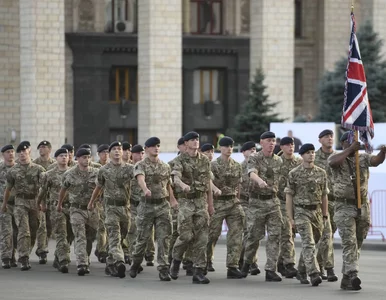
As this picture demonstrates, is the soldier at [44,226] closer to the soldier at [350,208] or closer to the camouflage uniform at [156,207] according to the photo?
the camouflage uniform at [156,207]

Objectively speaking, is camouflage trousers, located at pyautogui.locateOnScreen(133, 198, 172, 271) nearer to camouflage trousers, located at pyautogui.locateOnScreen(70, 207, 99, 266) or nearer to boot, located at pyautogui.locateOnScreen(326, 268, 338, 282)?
camouflage trousers, located at pyautogui.locateOnScreen(70, 207, 99, 266)

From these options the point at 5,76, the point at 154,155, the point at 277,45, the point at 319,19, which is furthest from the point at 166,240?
the point at 319,19

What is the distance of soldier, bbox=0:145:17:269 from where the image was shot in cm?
2352

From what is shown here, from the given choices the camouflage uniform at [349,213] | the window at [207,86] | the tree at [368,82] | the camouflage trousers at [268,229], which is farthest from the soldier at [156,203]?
the window at [207,86]

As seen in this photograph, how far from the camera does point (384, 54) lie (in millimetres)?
50906

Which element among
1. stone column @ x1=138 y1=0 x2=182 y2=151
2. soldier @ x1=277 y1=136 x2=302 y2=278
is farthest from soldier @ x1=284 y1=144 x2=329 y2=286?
stone column @ x1=138 y1=0 x2=182 y2=151

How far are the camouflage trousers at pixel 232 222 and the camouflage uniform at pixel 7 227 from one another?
3.62 metres

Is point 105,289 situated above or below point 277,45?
below

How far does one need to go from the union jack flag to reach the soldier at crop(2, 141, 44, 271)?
5624 millimetres

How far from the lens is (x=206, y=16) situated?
2218 inches

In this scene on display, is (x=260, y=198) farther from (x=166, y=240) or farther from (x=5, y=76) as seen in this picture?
(x=5, y=76)

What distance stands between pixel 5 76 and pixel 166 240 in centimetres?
3295

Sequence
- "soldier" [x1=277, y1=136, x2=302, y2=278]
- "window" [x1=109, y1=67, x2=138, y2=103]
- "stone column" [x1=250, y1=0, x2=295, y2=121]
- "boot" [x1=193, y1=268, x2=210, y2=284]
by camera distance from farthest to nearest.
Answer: "window" [x1=109, y1=67, x2=138, y2=103], "stone column" [x1=250, y1=0, x2=295, y2=121], "soldier" [x1=277, y1=136, x2=302, y2=278], "boot" [x1=193, y1=268, x2=210, y2=284]

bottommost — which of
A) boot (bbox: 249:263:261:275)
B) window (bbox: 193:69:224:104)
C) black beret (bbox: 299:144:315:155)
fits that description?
boot (bbox: 249:263:261:275)
